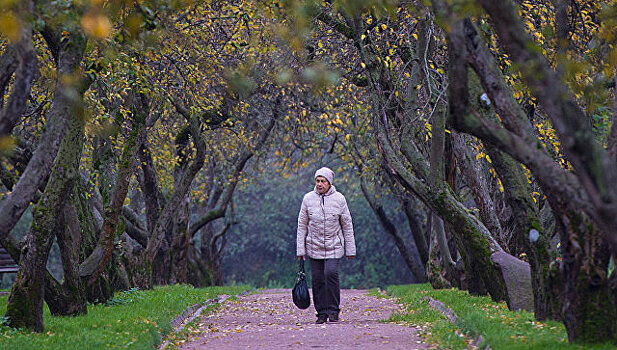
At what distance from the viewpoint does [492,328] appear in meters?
9.09

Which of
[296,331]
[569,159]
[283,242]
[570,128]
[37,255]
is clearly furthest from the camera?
[283,242]

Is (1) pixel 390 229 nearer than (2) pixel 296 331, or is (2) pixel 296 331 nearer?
(2) pixel 296 331

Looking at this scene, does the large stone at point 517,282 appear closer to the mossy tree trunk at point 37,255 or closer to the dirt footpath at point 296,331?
the dirt footpath at point 296,331

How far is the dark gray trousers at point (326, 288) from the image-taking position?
39.4 ft

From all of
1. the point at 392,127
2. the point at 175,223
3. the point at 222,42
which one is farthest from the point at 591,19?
the point at 175,223

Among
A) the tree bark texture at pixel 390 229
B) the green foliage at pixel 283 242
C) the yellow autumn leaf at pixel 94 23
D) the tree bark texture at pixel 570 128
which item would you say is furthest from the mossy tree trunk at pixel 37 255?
the green foliage at pixel 283 242

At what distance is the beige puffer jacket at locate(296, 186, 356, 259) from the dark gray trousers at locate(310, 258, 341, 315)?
0.16m

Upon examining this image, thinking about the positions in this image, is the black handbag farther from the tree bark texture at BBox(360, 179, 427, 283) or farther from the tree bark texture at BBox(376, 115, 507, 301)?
the tree bark texture at BBox(360, 179, 427, 283)

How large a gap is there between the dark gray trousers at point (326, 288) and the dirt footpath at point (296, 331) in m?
0.27

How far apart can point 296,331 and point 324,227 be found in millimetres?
1806

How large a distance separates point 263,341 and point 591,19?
8671mm

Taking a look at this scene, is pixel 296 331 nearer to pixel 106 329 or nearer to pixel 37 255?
pixel 106 329

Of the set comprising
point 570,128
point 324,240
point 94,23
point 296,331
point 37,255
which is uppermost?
point 94,23

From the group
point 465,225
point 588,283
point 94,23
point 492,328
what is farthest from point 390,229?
point 94,23
